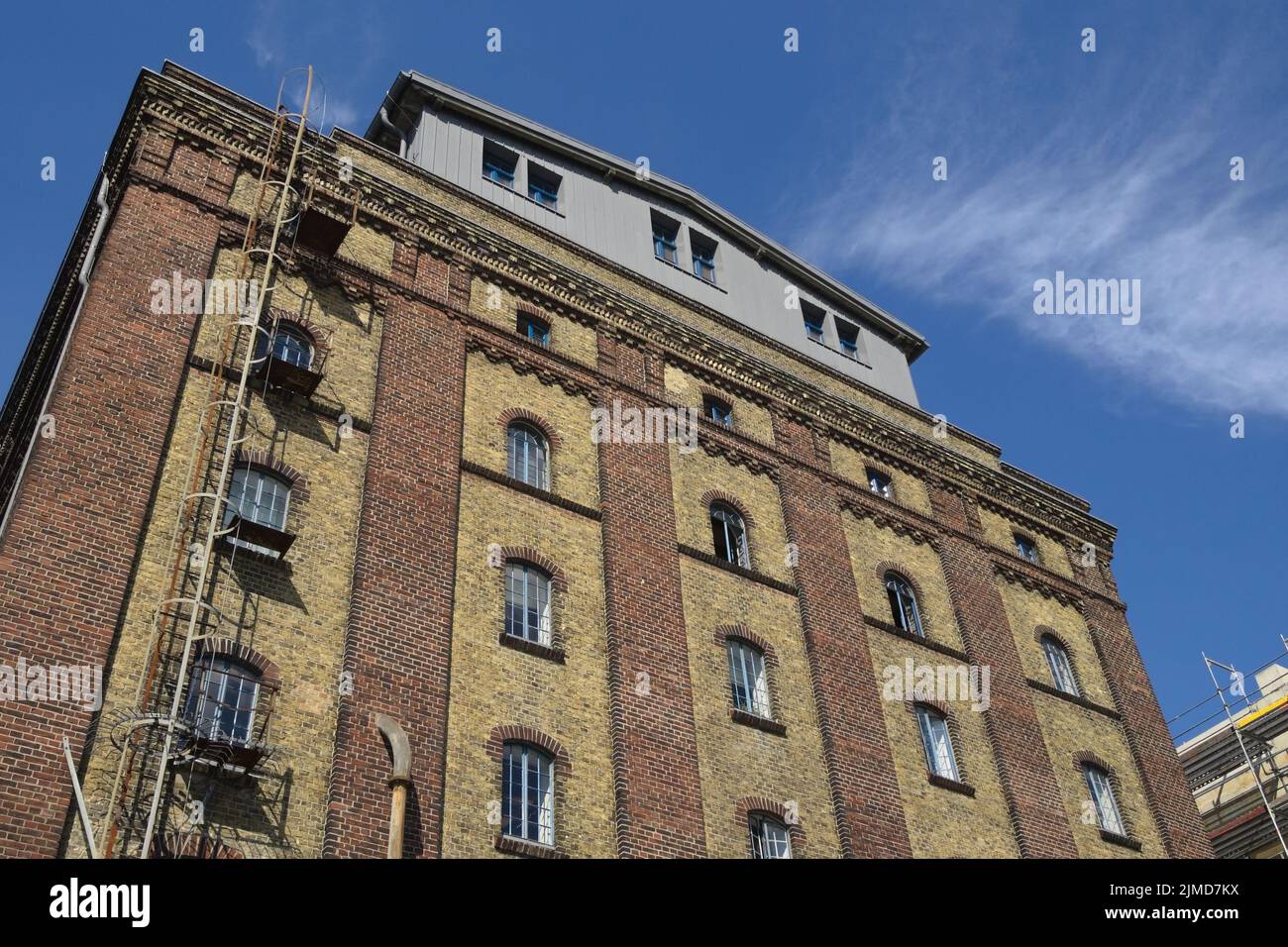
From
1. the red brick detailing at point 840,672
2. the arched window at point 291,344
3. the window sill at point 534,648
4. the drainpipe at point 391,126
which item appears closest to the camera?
the window sill at point 534,648

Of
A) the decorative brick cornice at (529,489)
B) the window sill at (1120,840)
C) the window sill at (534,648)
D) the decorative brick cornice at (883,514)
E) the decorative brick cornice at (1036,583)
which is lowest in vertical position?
the window sill at (1120,840)

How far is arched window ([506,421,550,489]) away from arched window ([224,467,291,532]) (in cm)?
412

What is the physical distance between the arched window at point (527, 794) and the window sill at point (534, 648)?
1.49 metres

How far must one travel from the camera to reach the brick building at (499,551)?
1389cm

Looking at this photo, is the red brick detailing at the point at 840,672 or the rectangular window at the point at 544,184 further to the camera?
the rectangular window at the point at 544,184

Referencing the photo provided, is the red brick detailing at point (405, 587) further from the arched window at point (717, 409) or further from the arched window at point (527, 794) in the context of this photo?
the arched window at point (717, 409)

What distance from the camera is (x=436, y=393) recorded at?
62.9 feet

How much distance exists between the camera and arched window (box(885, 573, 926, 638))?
23.7 m

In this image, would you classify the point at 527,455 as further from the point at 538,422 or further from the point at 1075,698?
the point at 1075,698

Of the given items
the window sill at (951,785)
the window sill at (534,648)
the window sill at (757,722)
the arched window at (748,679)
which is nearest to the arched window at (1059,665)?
the window sill at (951,785)

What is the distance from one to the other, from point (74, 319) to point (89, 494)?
3886 mm

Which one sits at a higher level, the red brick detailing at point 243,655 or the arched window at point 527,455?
the arched window at point 527,455
